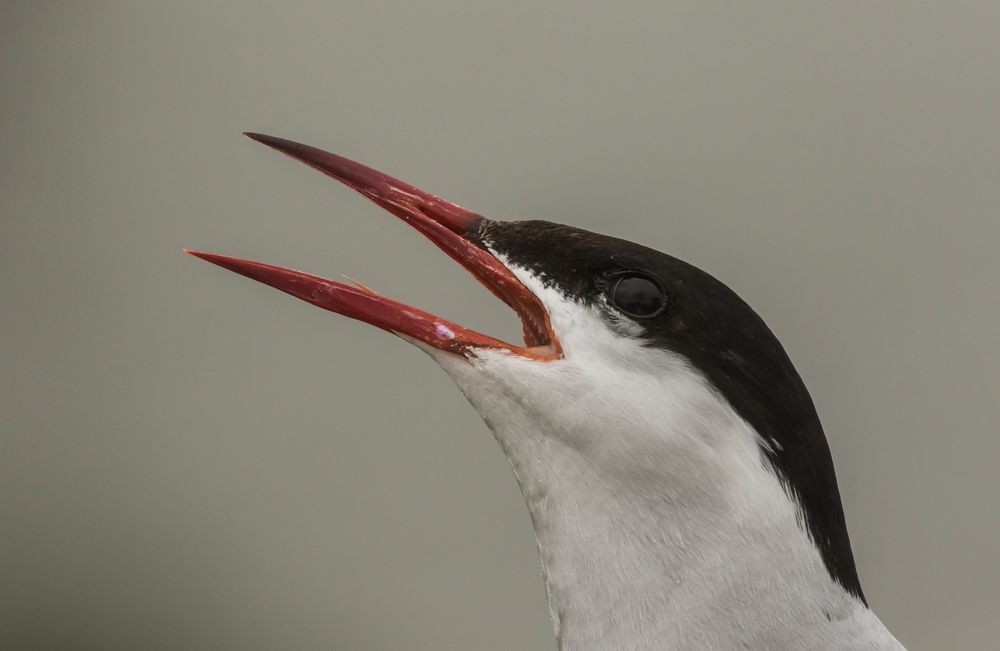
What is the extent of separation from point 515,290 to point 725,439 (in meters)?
0.23

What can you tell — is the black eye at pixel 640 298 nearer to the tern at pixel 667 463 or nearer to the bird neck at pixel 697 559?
the tern at pixel 667 463

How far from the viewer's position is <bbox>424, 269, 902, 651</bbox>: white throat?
2.66 feet

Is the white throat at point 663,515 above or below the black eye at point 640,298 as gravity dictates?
below

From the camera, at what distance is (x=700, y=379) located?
82 centimetres

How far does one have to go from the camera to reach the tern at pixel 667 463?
2.66ft

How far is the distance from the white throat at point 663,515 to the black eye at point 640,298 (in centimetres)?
2

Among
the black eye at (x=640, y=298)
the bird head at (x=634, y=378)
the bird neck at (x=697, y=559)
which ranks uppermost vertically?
the black eye at (x=640, y=298)

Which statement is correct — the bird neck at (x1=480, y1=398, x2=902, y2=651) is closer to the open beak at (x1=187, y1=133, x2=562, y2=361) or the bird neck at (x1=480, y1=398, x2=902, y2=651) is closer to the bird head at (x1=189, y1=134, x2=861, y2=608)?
the bird head at (x1=189, y1=134, x2=861, y2=608)

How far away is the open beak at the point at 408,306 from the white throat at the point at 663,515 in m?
0.04

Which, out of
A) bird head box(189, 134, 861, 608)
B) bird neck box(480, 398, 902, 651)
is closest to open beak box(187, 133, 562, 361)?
bird head box(189, 134, 861, 608)

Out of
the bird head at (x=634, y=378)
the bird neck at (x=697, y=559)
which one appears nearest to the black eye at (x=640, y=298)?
the bird head at (x=634, y=378)

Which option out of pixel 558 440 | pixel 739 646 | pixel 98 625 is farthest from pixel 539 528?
pixel 98 625

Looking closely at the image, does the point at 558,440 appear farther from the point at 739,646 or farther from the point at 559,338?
the point at 739,646

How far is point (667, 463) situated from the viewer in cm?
82
